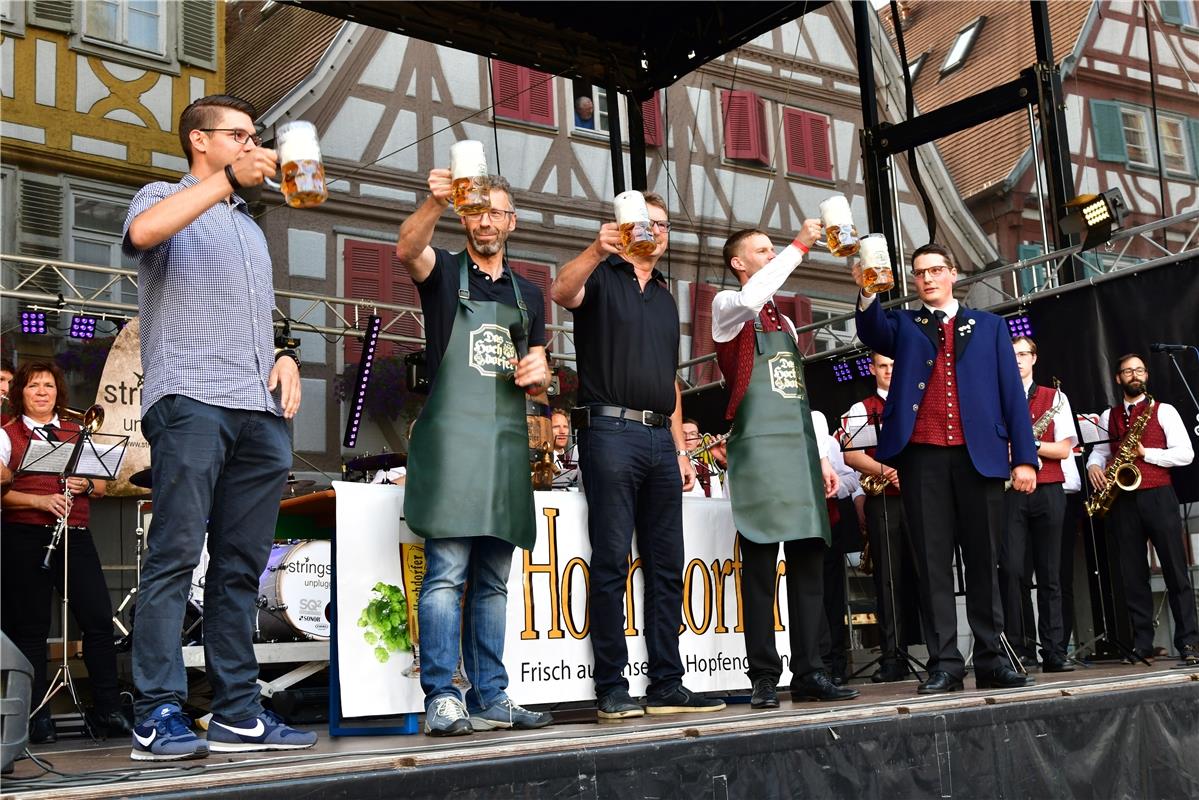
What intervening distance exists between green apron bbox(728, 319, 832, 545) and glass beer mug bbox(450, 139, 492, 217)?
1624 millimetres

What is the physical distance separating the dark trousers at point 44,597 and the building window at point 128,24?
31.4ft

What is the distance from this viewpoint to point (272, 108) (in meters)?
14.6

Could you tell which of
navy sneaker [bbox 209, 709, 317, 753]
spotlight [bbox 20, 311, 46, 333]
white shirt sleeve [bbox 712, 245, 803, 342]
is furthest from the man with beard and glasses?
spotlight [bbox 20, 311, 46, 333]

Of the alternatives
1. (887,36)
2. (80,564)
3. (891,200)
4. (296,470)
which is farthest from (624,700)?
(887,36)

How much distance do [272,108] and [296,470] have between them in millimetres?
4318

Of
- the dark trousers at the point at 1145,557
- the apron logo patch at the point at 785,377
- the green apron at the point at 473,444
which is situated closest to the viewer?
the green apron at the point at 473,444

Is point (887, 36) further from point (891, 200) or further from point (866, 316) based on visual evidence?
point (866, 316)

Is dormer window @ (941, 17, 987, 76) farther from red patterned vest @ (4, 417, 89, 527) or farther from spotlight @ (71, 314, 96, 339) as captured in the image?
red patterned vest @ (4, 417, 89, 527)

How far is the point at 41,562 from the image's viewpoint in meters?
6.09

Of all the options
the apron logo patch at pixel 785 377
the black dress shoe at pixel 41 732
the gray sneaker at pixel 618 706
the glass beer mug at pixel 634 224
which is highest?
the glass beer mug at pixel 634 224

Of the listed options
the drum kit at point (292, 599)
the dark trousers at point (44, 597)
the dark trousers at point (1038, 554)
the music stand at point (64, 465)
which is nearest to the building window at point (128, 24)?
the drum kit at point (292, 599)

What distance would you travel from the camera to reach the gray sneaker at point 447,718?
12.0 feet

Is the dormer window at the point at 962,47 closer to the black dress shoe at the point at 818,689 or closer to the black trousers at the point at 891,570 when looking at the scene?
the black trousers at the point at 891,570

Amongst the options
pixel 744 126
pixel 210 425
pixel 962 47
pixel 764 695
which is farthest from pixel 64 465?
pixel 962 47
